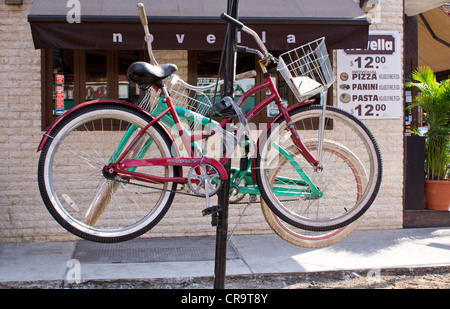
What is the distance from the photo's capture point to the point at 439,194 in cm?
680

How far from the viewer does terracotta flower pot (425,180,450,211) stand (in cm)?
679

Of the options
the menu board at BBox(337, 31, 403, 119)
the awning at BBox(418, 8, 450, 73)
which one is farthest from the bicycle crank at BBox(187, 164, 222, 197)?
the awning at BBox(418, 8, 450, 73)

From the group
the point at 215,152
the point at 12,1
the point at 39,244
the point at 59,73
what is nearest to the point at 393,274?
the point at 215,152

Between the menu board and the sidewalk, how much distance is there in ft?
5.44

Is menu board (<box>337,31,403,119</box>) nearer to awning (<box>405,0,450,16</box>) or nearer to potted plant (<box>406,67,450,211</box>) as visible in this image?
potted plant (<box>406,67,450,211</box>)

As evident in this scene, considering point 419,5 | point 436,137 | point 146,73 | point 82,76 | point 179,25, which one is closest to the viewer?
point 146,73

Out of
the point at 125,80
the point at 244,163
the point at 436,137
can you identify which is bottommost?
the point at 244,163

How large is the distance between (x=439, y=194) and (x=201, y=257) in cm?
356

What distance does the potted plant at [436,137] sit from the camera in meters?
6.66

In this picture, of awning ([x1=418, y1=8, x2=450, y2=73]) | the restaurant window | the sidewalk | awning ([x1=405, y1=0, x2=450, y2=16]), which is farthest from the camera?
awning ([x1=418, y1=8, x2=450, y2=73])

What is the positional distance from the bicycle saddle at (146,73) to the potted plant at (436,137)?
498cm

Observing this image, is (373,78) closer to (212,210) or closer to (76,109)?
(212,210)

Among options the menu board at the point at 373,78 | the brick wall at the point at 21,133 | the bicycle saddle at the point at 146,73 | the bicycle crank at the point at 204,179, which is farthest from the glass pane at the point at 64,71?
the bicycle crank at the point at 204,179

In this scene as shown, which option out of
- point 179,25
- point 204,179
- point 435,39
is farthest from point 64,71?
point 435,39
